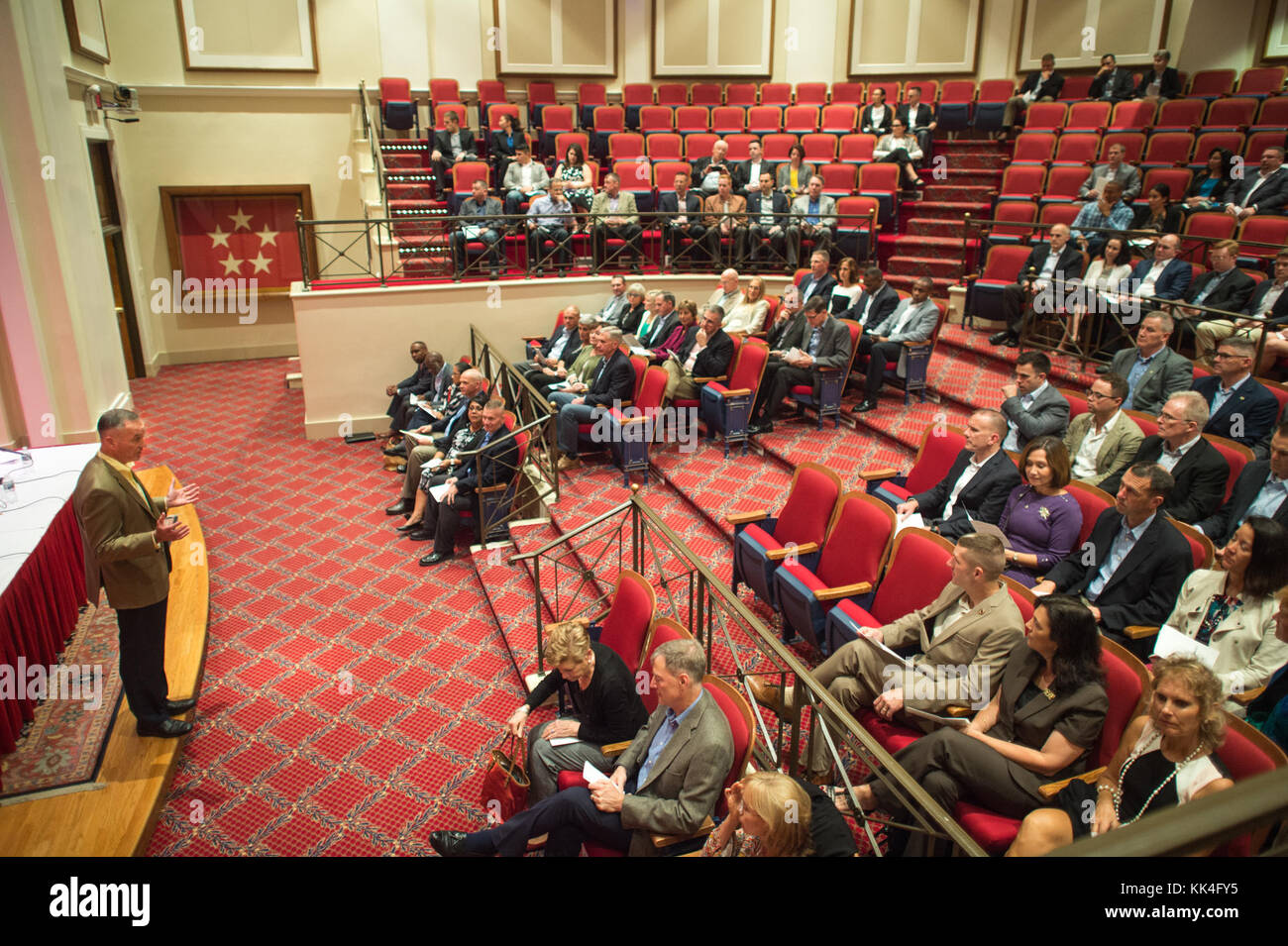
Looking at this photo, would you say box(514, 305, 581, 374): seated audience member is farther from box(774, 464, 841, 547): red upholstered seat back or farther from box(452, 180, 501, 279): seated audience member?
box(774, 464, 841, 547): red upholstered seat back

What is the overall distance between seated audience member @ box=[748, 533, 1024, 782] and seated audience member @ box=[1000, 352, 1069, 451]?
1922mm

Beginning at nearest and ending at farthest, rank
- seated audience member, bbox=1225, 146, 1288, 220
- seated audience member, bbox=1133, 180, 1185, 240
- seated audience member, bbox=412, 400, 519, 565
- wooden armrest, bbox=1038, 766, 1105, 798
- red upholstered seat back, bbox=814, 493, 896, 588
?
1. wooden armrest, bbox=1038, 766, 1105, 798
2. red upholstered seat back, bbox=814, 493, 896, 588
3. seated audience member, bbox=412, 400, 519, 565
4. seated audience member, bbox=1225, 146, 1288, 220
5. seated audience member, bbox=1133, 180, 1185, 240

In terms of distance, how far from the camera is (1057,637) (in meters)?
2.90

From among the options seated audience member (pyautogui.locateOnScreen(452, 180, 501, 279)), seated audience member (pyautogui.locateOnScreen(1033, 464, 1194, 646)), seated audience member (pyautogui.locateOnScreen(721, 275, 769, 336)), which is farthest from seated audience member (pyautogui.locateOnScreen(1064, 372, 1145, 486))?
seated audience member (pyautogui.locateOnScreen(452, 180, 501, 279))

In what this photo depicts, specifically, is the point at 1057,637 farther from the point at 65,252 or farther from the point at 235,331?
the point at 235,331

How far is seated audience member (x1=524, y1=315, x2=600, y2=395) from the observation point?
24.4 ft

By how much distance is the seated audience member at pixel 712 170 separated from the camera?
10305 millimetres

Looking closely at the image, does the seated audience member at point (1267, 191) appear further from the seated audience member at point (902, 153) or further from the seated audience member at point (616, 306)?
the seated audience member at point (616, 306)

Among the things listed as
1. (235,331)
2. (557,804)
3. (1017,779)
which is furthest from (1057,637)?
(235,331)

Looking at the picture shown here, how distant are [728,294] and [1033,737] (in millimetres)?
5935

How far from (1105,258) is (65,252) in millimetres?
8488

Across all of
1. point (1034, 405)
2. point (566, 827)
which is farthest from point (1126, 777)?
point (1034, 405)

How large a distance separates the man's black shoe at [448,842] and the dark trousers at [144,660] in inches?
65.7
